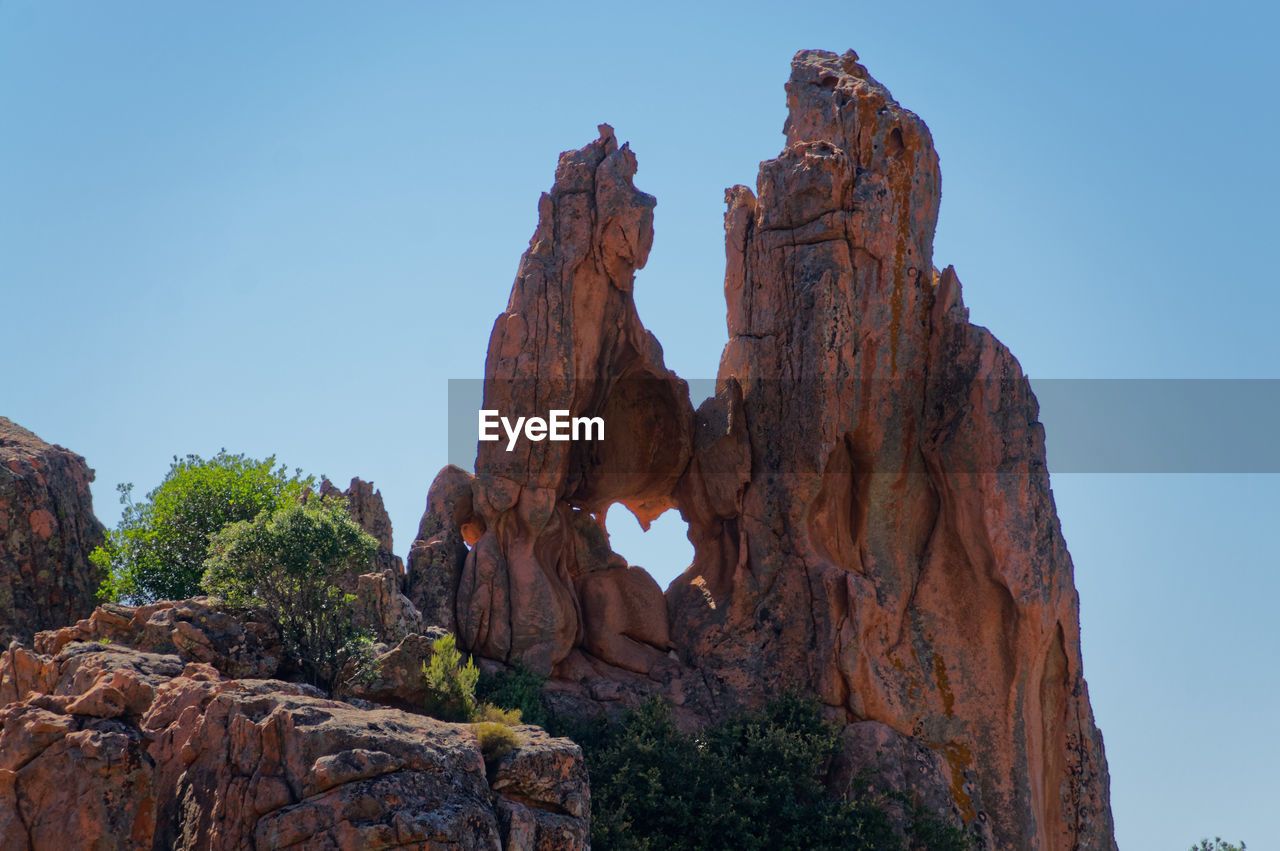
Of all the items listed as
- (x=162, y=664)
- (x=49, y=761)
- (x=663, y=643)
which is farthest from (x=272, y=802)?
(x=663, y=643)

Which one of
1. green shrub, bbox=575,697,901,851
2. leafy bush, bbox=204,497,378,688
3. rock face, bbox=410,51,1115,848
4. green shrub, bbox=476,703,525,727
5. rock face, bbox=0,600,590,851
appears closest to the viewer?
rock face, bbox=0,600,590,851

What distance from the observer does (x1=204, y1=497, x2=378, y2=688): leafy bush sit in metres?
32.1

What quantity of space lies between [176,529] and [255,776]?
1610 centimetres

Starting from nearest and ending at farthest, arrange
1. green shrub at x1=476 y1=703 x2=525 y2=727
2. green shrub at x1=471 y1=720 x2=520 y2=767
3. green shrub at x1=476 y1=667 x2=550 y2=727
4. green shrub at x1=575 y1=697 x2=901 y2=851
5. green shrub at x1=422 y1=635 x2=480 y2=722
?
green shrub at x1=471 y1=720 x2=520 y2=767 → green shrub at x1=476 y1=703 x2=525 y2=727 → green shrub at x1=422 y1=635 x2=480 y2=722 → green shrub at x1=575 y1=697 x2=901 y2=851 → green shrub at x1=476 y1=667 x2=550 y2=727

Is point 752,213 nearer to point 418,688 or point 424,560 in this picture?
point 424,560

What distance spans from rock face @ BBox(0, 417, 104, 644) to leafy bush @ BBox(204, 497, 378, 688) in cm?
888

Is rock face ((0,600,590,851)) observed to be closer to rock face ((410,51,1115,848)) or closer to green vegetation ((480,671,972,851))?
green vegetation ((480,671,972,851))

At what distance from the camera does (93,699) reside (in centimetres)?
2508

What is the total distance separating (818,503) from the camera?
137 ft

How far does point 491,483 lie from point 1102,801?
17.1m

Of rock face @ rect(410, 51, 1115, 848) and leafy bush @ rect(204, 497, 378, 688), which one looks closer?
leafy bush @ rect(204, 497, 378, 688)

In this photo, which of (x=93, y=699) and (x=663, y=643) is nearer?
(x=93, y=699)

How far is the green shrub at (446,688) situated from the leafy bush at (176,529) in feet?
29.0

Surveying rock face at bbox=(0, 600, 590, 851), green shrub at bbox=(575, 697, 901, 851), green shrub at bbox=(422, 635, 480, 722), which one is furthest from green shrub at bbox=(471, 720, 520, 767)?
green shrub at bbox=(575, 697, 901, 851)
